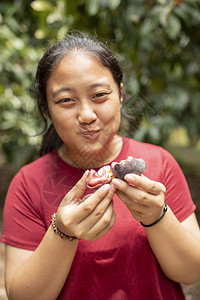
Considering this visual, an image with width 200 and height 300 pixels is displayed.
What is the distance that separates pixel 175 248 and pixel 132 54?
1.61 metres

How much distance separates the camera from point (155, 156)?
118 cm

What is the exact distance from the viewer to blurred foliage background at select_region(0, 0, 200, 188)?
201 cm

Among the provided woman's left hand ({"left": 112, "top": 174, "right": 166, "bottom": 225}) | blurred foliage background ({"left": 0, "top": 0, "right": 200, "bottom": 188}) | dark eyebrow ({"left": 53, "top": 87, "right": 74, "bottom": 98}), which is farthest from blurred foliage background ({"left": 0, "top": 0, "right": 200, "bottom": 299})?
woman's left hand ({"left": 112, "top": 174, "right": 166, "bottom": 225})

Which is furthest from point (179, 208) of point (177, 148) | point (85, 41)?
point (177, 148)

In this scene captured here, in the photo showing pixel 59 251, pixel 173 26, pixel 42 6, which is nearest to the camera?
pixel 59 251

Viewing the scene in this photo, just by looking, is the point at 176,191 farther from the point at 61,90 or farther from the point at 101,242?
the point at 61,90

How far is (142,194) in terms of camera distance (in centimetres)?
84

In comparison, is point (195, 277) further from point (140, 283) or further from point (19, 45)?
point (19, 45)

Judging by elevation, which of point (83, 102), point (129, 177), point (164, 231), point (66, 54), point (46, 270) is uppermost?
point (66, 54)

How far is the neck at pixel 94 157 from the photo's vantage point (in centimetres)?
111

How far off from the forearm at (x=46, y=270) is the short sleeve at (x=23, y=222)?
0.25 ft

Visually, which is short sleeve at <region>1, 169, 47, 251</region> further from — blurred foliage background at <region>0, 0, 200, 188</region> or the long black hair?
blurred foliage background at <region>0, 0, 200, 188</region>

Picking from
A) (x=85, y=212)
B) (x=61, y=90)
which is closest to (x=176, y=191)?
(x=85, y=212)

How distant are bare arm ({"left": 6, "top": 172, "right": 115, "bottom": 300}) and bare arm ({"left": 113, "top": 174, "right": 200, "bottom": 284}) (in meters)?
0.07
